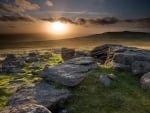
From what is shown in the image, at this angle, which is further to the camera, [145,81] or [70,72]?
[70,72]

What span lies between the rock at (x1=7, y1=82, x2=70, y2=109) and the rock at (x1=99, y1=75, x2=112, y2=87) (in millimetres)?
3667

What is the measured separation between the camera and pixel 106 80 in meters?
23.2

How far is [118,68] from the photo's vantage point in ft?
88.9

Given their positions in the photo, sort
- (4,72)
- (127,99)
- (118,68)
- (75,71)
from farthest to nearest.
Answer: (4,72) < (118,68) < (75,71) < (127,99)

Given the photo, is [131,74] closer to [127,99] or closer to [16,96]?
[127,99]

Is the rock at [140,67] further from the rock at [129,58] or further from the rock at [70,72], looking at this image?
the rock at [70,72]

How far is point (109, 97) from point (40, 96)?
5488 mm

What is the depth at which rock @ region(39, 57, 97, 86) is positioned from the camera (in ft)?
75.3

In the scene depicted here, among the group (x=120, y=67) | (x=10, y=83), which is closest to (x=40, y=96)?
(x=10, y=83)

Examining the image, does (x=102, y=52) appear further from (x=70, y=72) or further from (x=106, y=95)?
(x=106, y=95)

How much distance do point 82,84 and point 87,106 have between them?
3.45m

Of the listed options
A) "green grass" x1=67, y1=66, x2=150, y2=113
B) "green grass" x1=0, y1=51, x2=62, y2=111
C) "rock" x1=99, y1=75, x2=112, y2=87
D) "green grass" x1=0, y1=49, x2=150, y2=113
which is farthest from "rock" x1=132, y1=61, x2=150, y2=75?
"green grass" x1=0, y1=51, x2=62, y2=111

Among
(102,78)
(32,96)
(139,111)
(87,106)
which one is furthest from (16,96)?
(139,111)

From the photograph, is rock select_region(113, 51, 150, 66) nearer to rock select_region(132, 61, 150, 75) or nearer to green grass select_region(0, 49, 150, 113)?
rock select_region(132, 61, 150, 75)
